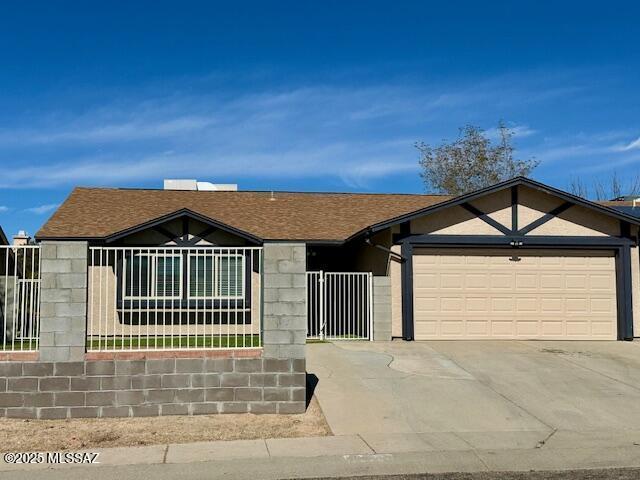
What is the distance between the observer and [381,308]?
14906 millimetres

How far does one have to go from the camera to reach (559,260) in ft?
50.7

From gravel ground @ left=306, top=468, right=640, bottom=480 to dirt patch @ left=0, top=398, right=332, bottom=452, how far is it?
1.83 m

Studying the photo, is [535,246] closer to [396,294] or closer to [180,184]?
[396,294]

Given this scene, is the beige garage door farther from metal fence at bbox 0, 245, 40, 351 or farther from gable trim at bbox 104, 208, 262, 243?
metal fence at bbox 0, 245, 40, 351

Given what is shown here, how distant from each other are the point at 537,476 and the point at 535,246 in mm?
9861

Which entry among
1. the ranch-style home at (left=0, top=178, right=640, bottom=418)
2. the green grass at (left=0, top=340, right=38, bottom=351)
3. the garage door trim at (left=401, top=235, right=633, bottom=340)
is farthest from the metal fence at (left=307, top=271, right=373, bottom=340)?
the green grass at (left=0, top=340, right=38, bottom=351)

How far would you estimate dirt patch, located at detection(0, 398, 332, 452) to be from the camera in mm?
7391

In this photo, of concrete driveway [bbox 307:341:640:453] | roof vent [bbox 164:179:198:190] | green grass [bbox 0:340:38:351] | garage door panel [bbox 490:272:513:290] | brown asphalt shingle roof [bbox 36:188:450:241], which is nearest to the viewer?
concrete driveway [bbox 307:341:640:453]

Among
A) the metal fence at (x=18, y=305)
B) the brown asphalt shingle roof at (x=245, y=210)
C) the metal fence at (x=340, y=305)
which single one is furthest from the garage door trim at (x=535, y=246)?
the metal fence at (x=18, y=305)

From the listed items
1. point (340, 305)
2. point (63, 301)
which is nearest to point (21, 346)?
point (63, 301)

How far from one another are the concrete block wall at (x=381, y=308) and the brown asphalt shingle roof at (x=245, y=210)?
2496 millimetres

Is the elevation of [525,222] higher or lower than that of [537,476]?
higher

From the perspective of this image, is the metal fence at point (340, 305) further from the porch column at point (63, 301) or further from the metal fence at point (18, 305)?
the porch column at point (63, 301)

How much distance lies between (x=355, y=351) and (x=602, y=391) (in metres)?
4.86
